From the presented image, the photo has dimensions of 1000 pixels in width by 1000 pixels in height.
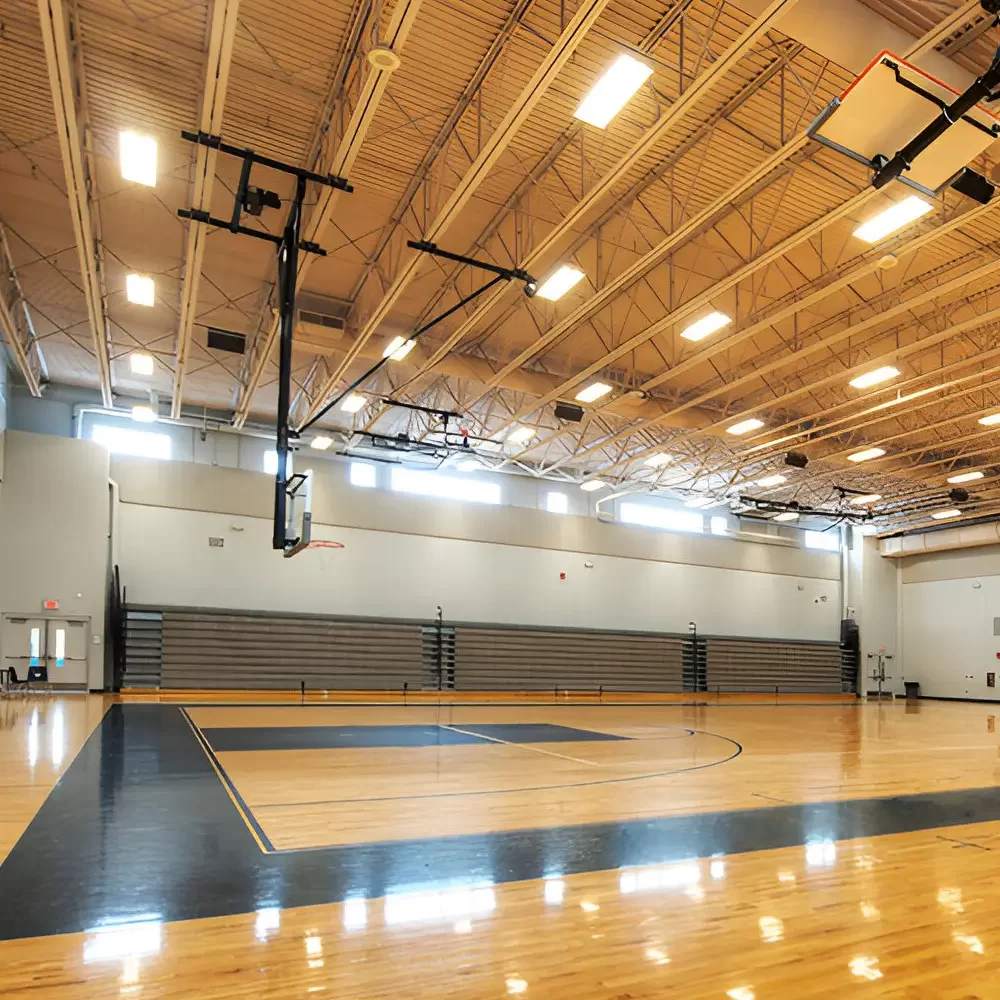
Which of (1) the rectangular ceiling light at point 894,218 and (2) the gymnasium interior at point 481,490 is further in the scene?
(1) the rectangular ceiling light at point 894,218

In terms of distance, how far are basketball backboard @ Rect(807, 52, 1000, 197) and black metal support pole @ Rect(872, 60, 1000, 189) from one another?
11 centimetres

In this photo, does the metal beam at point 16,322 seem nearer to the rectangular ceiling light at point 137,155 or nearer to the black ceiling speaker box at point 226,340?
the black ceiling speaker box at point 226,340

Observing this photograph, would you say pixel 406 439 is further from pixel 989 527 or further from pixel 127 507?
pixel 989 527

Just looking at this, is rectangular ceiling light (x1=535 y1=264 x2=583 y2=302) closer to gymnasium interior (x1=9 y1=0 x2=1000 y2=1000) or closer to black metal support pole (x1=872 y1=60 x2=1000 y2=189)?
gymnasium interior (x1=9 y1=0 x2=1000 y2=1000)

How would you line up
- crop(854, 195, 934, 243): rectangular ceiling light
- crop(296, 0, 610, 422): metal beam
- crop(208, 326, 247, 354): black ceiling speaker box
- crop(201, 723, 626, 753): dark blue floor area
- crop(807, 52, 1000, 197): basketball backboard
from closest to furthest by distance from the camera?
crop(807, 52, 1000, 197): basketball backboard, crop(296, 0, 610, 422): metal beam, crop(854, 195, 934, 243): rectangular ceiling light, crop(201, 723, 626, 753): dark blue floor area, crop(208, 326, 247, 354): black ceiling speaker box

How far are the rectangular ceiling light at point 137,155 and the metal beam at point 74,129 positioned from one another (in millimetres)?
469

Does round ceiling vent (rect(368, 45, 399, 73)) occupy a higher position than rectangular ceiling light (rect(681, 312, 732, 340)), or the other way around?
round ceiling vent (rect(368, 45, 399, 73))

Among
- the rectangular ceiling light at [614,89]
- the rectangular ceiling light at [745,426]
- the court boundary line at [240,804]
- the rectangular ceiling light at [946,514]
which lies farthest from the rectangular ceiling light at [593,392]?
the rectangular ceiling light at [946,514]

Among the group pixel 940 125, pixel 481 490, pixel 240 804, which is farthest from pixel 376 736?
pixel 481 490

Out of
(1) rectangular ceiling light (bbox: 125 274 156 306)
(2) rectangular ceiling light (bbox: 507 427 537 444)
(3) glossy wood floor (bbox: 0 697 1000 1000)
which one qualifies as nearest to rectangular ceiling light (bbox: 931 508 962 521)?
(2) rectangular ceiling light (bbox: 507 427 537 444)

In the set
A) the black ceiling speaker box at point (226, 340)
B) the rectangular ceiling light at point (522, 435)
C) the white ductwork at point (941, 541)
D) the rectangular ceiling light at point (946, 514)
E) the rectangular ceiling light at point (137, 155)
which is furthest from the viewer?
the white ductwork at point (941, 541)

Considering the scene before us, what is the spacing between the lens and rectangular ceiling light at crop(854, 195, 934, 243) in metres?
8.94

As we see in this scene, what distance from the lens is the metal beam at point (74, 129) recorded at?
709 cm

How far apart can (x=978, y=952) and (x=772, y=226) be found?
9.70m
